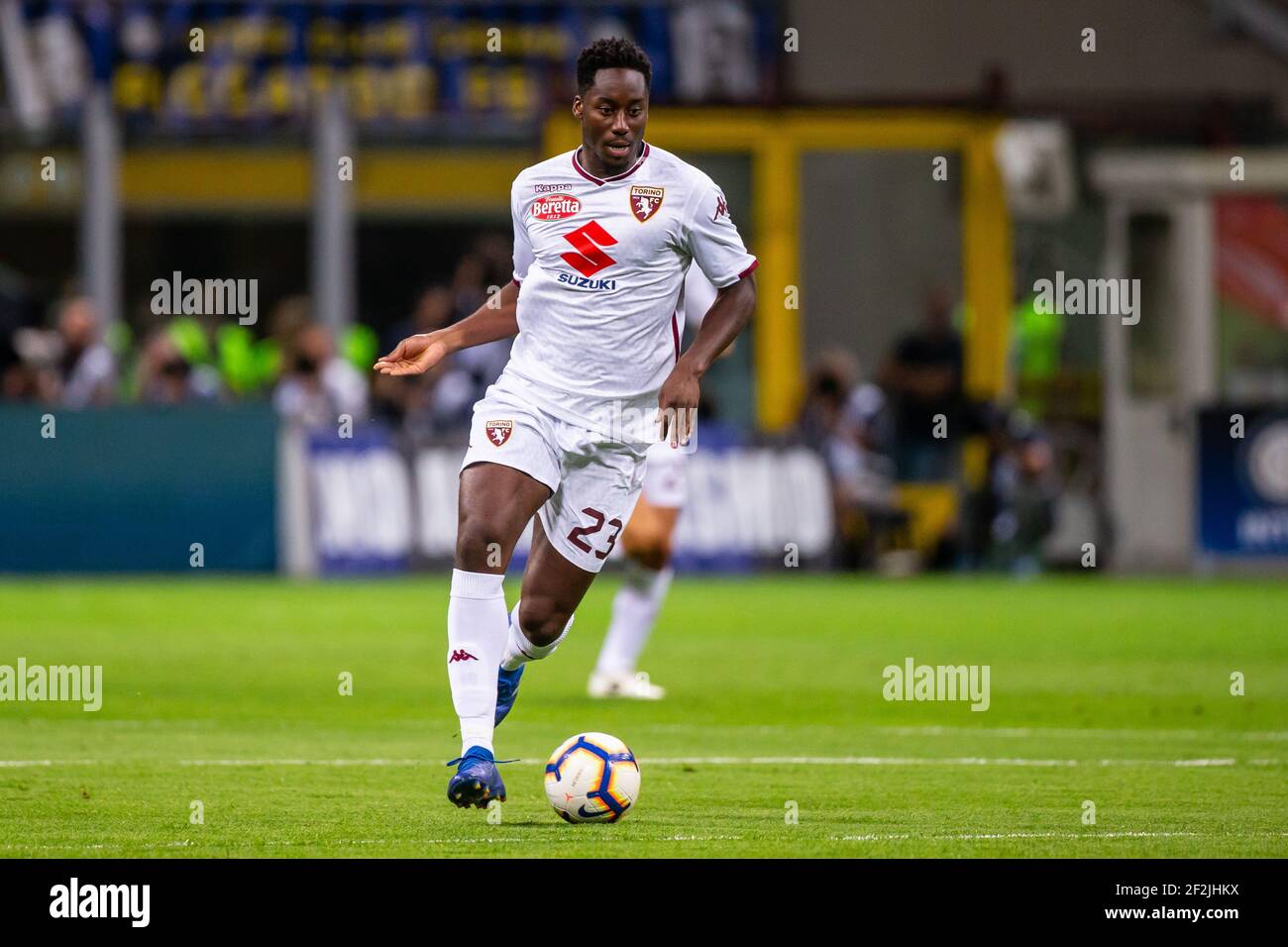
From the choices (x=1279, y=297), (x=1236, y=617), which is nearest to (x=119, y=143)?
(x=1279, y=297)

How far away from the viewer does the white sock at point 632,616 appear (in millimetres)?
12789

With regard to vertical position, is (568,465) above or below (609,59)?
below

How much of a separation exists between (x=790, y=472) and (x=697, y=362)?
552 inches

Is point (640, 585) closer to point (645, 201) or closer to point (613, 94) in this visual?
point (645, 201)


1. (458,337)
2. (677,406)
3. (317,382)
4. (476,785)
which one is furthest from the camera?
(317,382)

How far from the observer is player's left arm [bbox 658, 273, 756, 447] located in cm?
848

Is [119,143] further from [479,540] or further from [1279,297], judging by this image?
[479,540]

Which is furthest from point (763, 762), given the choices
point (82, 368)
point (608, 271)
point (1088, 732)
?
point (82, 368)

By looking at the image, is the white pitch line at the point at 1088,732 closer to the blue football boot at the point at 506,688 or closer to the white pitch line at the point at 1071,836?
the blue football boot at the point at 506,688

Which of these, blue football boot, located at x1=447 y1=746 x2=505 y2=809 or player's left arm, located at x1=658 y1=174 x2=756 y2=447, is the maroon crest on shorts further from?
blue football boot, located at x1=447 y1=746 x2=505 y2=809

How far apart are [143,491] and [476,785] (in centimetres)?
1384

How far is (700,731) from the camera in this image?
37.3 feet

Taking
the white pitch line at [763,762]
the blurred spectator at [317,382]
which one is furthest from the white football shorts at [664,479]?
the blurred spectator at [317,382]

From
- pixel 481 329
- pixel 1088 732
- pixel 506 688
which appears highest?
pixel 481 329
